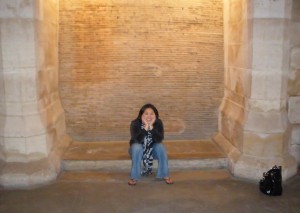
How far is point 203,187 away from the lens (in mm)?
4945

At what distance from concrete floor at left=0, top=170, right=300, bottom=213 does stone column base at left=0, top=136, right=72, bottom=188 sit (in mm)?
111

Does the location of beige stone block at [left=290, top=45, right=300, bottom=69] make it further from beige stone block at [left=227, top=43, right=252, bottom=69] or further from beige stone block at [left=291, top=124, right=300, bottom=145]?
beige stone block at [left=291, top=124, right=300, bottom=145]

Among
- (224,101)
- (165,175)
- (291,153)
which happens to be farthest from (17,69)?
(291,153)

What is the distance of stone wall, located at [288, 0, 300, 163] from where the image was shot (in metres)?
5.12

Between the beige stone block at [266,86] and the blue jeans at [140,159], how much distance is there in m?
1.53

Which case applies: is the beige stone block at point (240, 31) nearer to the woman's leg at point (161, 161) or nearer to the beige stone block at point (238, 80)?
the beige stone block at point (238, 80)

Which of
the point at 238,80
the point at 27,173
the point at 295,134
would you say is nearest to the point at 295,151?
the point at 295,134

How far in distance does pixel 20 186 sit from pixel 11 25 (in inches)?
85.2

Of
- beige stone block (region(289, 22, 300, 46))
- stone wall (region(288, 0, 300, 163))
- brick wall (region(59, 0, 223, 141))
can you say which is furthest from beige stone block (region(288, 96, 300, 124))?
brick wall (region(59, 0, 223, 141))

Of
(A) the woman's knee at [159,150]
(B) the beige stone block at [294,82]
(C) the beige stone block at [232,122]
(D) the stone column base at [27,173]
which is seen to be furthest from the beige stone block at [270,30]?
(D) the stone column base at [27,173]

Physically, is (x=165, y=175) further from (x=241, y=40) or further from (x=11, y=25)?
(x=11, y=25)

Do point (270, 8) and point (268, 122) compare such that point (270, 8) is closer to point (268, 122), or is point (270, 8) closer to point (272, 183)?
point (268, 122)

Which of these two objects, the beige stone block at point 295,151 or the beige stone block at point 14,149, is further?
the beige stone block at point 295,151

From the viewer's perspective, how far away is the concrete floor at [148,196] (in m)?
4.30
